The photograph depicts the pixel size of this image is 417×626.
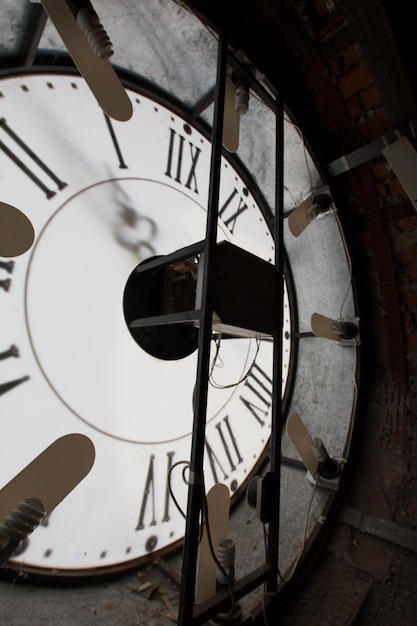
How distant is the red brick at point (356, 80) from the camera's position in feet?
2.94

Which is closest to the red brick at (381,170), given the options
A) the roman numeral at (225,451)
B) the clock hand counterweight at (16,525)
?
the roman numeral at (225,451)

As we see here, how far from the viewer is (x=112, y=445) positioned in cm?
73

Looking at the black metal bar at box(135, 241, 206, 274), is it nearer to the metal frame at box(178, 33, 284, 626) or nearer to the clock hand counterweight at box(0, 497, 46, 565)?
the metal frame at box(178, 33, 284, 626)

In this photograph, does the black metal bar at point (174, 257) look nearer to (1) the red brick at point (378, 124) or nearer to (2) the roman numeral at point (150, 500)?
(2) the roman numeral at point (150, 500)

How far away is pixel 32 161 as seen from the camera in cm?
64

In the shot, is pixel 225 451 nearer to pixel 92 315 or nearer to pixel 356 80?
pixel 92 315

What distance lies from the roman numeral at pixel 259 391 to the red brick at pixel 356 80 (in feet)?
2.62

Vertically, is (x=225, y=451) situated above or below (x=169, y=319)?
below

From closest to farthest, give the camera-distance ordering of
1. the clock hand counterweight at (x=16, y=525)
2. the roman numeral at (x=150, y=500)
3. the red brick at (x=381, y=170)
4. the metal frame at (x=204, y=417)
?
1. the clock hand counterweight at (x=16, y=525)
2. the metal frame at (x=204, y=417)
3. the roman numeral at (x=150, y=500)
4. the red brick at (x=381, y=170)

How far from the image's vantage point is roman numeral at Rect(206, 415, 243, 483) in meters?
0.98

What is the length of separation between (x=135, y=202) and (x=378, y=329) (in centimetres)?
83

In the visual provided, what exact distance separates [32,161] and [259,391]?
85cm

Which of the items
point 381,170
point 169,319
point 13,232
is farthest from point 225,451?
point 381,170

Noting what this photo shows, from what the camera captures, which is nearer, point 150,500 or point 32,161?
point 32,161
